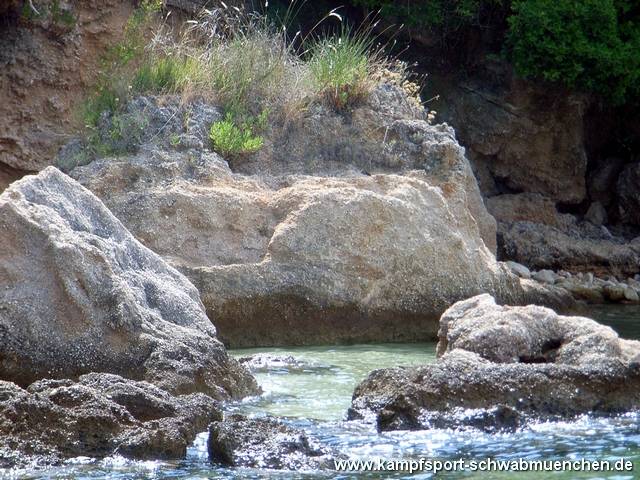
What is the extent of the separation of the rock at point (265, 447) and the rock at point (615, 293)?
827cm

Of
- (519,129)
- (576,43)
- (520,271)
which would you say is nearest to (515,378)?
(520,271)

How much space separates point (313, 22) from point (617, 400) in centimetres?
1036

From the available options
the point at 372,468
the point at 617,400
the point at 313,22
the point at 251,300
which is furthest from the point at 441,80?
the point at 372,468

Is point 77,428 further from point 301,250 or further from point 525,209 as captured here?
point 525,209

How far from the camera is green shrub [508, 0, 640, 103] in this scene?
12992 mm

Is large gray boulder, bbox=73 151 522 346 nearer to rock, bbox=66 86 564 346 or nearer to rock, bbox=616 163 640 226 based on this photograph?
rock, bbox=66 86 564 346

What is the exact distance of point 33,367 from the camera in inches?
223

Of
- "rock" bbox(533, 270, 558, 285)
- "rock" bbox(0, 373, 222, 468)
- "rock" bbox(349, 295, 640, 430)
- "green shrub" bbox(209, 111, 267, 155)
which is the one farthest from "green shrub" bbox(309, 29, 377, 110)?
"rock" bbox(0, 373, 222, 468)

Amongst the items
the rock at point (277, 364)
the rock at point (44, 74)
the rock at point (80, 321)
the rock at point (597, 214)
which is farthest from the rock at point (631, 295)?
the rock at point (80, 321)

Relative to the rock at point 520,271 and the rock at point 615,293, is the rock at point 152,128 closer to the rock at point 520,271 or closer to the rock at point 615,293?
the rock at point 520,271

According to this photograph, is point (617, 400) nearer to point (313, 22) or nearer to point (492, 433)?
point (492, 433)

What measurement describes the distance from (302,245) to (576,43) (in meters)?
6.15

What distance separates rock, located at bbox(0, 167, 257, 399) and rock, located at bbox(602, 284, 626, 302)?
278 inches

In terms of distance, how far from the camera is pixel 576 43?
42.7ft
